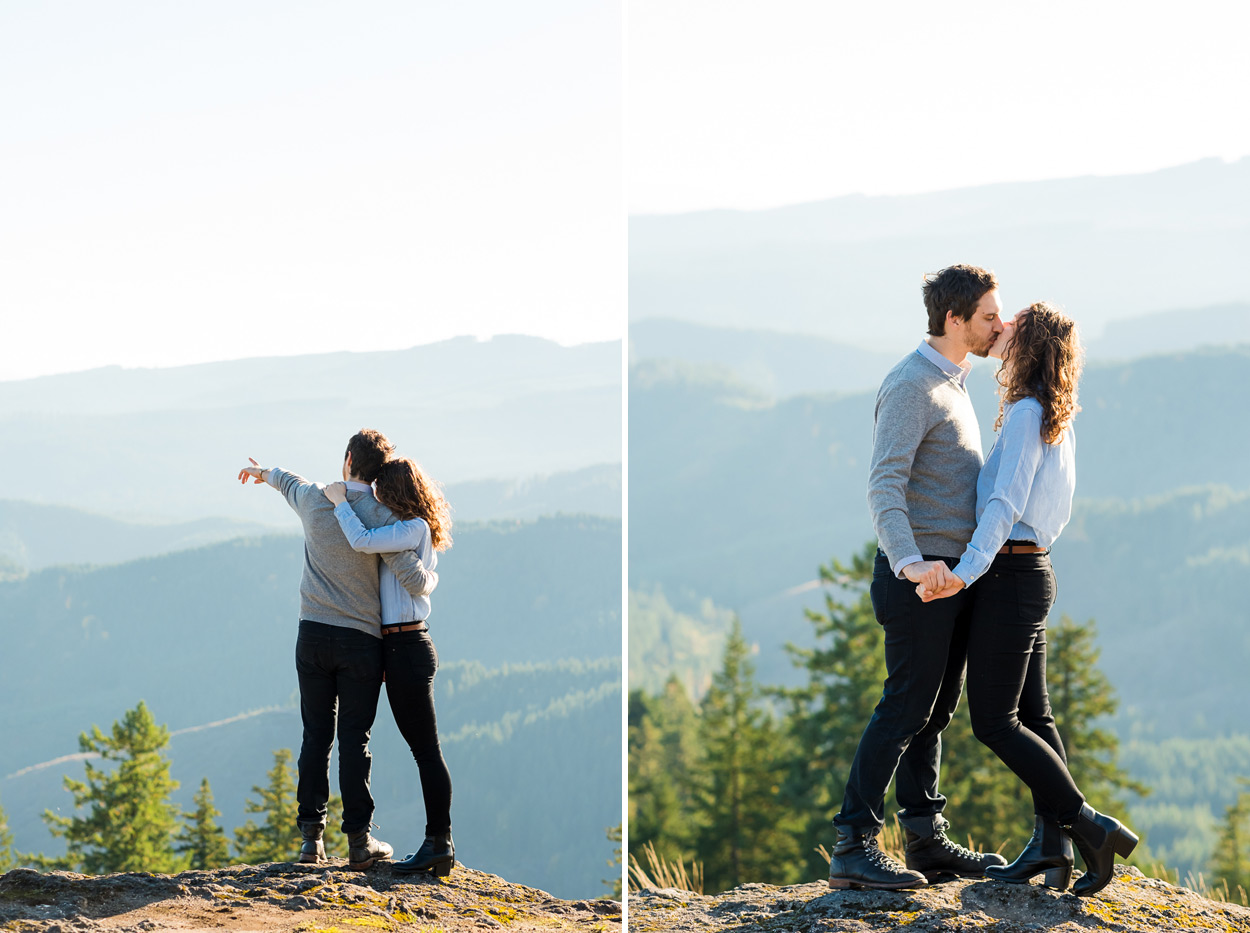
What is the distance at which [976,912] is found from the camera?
321cm

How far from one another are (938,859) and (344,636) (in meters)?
2.34

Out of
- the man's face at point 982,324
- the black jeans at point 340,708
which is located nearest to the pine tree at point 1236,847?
the black jeans at point 340,708

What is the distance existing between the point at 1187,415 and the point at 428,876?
12191 centimetres

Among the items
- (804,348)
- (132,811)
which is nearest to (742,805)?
(132,811)

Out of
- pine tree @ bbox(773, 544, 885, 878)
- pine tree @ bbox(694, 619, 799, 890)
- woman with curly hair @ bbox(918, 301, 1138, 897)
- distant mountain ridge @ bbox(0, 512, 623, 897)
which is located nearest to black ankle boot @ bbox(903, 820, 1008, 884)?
woman with curly hair @ bbox(918, 301, 1138, 897)

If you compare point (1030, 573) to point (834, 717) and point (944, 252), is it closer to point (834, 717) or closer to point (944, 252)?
point (834, 717)

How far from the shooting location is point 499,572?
201ft

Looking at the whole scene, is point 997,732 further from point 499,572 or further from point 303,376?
point 303,376

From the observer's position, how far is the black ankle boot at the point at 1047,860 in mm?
3352

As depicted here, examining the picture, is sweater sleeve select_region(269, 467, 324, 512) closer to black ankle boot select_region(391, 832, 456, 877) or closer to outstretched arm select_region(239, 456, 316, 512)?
outstretched arm select_region(239, 456, 316, 512)

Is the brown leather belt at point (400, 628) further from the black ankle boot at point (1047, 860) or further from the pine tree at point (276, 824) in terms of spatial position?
the pine tree at point (276, 824)

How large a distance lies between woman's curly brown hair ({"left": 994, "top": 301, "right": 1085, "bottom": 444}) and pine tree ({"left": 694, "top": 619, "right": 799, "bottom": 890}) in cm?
2434

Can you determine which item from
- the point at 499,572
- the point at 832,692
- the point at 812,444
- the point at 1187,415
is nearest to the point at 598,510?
the point at 499,572

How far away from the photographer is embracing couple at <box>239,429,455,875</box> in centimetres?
429
